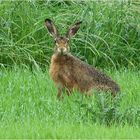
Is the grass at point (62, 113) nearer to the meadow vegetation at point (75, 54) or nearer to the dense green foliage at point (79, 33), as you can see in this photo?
the meadow vegetation at point (75, 54)

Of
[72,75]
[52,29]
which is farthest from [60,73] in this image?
[52,29]

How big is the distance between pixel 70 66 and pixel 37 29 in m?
2.63

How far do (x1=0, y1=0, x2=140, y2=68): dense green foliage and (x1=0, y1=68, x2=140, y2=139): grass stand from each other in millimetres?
1915

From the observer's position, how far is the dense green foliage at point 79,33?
11.4m

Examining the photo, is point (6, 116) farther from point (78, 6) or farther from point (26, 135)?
point (78, 6)

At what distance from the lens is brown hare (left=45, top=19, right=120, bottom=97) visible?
893 cm

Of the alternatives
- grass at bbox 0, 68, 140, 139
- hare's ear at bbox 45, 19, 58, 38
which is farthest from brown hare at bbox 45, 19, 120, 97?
grass at bbox 0, 68, 140, 139

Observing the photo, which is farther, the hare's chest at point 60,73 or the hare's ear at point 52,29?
the hare's ear at point 52,29

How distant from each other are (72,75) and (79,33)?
2.84m

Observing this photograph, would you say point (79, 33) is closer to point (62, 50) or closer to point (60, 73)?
point (60, 73)

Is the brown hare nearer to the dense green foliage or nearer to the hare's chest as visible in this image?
→ the hare's chest

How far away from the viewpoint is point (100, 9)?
41.4ft

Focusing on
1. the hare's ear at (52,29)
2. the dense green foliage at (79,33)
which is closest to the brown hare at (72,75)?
the hare's ear at (52,29)

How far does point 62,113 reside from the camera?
24.7ft
